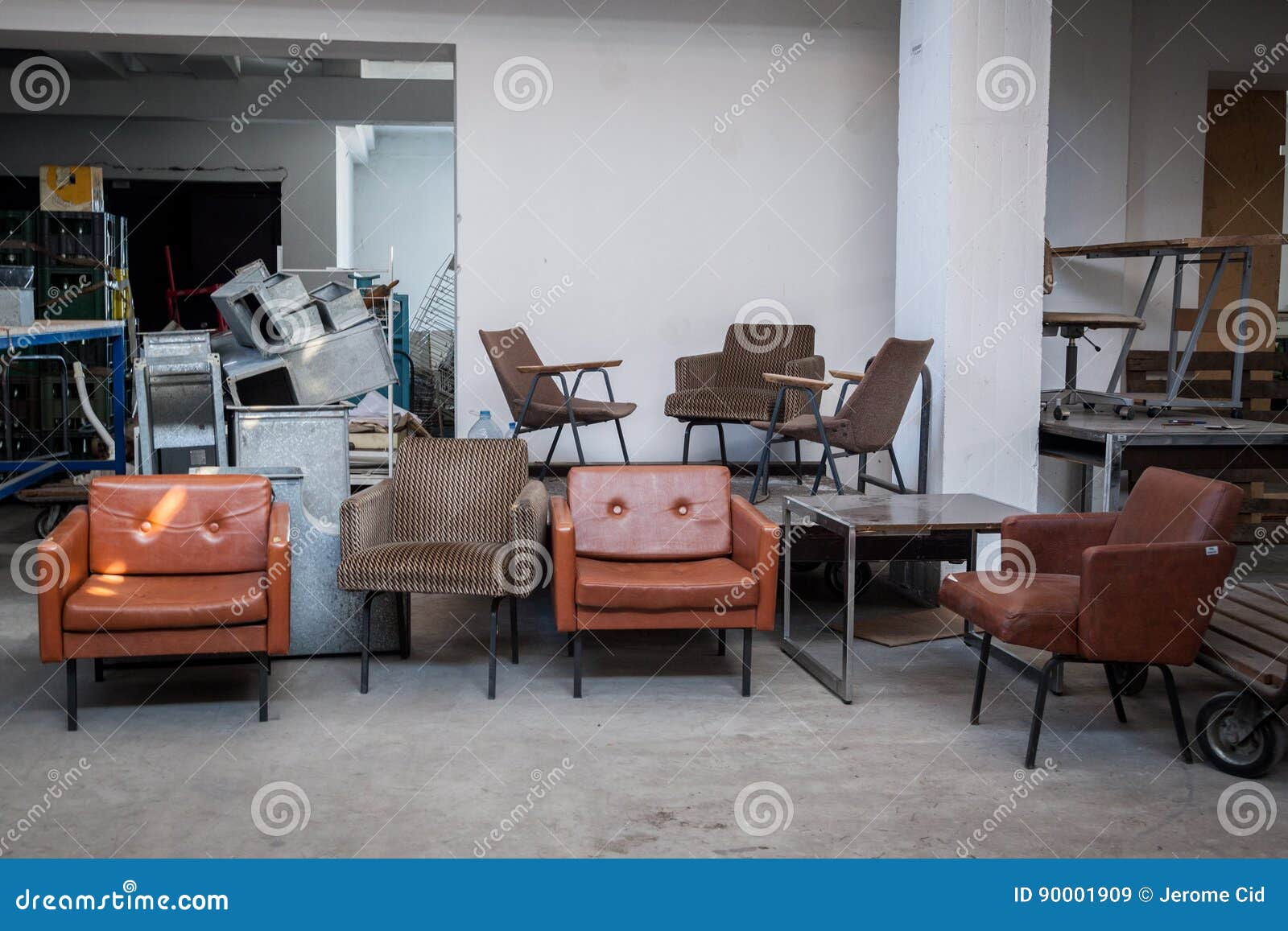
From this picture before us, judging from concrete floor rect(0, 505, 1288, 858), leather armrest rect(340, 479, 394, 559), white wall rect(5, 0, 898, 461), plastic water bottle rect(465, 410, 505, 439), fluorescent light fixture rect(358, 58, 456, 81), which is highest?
fluorescent light fixture rect(358, 58, 456, 81)

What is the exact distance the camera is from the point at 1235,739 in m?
3.79

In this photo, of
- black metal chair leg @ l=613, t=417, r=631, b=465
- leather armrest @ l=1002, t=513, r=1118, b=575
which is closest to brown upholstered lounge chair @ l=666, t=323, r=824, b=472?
black metal chair leg @ l=613, t=417, r=631, b=465

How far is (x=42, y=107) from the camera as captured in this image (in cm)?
1251

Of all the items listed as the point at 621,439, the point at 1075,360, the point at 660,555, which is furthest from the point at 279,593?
the point at 1075,360

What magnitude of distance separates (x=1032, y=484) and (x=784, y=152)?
2804mm

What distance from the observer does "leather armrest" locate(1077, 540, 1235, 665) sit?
3762 millimetres

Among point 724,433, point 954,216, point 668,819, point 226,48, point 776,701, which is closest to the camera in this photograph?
point 668,819

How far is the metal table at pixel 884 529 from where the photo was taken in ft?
15.0

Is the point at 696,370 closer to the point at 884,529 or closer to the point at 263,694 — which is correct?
the point at 884,529

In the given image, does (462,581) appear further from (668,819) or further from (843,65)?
(843,65)

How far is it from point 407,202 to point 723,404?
10752mm

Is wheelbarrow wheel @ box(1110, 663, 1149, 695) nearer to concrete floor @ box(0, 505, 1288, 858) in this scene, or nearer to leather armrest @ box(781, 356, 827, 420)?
concrete floor @ box(0, 505, 1288, 858)

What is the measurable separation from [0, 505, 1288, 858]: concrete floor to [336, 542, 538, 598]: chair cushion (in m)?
0.42

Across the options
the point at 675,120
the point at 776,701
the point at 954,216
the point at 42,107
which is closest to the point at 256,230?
the point at 42,107
